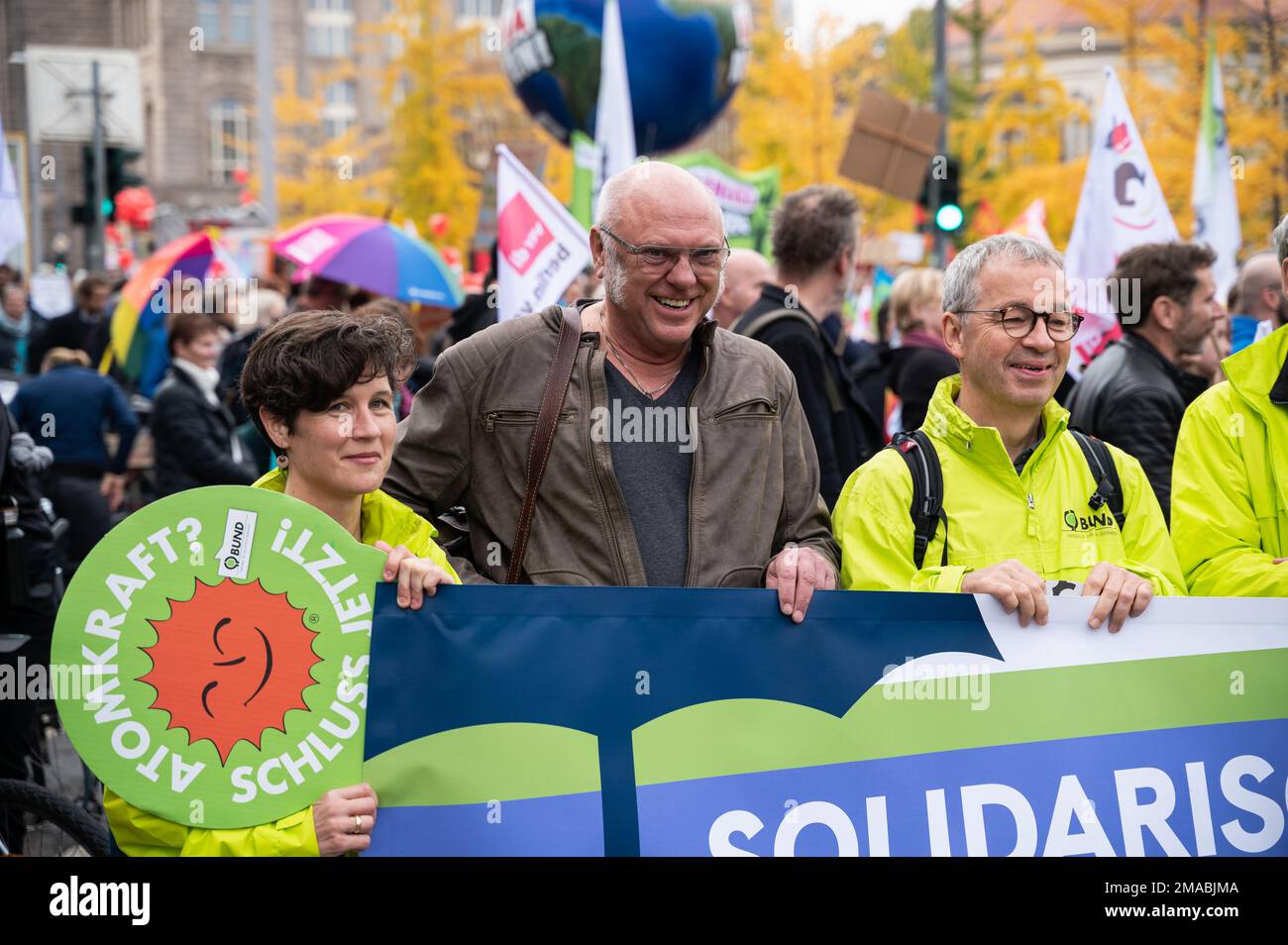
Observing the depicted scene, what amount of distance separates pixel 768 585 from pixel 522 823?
76cm

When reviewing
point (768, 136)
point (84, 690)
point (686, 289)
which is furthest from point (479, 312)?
point (768, 136)

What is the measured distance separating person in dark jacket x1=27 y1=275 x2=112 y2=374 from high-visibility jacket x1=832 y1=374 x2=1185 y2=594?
39.7 ft

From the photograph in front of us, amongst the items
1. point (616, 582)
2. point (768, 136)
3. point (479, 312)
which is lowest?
point (616, 582)

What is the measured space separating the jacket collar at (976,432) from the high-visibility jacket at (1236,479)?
0.37 m

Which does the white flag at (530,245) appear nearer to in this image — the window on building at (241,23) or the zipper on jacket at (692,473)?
the zipper on jacket at (692,473)

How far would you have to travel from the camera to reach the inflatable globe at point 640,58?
53.6ft

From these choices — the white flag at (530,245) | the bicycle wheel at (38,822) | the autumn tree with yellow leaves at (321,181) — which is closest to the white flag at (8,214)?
the white flag at (530,245)

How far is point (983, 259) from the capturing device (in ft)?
12.1

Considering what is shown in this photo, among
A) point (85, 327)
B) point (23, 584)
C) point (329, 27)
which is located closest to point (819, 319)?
point (23, 584)

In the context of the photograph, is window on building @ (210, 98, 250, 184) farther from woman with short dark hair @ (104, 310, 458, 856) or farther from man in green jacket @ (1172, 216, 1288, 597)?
man in green jacket @ (1172, 216, 1288, 597)

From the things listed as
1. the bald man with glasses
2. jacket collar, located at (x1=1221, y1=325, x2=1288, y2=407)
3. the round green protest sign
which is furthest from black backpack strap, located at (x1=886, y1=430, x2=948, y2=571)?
the round green protest sign

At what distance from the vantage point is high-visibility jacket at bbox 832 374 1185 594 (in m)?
3.54
